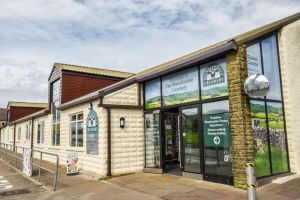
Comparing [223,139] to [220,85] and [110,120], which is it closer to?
[220,85]

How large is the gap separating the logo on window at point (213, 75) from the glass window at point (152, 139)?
2.71 meters

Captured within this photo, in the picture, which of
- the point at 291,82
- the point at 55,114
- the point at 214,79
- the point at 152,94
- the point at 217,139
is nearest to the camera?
the point at 217,139

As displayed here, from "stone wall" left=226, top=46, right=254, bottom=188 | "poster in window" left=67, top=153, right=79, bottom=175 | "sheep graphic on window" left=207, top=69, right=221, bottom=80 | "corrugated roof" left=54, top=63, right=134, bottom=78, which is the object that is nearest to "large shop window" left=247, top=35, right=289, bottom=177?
"stone wall" left=226, top=46, right=254, bottom=188

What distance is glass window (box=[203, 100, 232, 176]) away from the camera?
7844 millimetres

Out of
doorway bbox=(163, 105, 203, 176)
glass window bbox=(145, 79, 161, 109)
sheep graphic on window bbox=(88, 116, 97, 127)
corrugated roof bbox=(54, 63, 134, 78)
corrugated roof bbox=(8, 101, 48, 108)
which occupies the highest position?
corrugated roof bbox=(54, 63, 134, 78)

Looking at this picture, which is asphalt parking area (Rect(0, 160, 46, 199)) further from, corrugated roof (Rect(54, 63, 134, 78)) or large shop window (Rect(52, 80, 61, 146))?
corrugated roof (Rect(54, 63, 134, 78))

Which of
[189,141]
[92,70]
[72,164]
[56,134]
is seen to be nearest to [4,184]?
[72,164]

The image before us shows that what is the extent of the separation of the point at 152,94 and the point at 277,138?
4.73 metres

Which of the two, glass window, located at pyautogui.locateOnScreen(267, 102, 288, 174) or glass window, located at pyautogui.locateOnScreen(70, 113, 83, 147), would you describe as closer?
glass window, located at pyautogui.locateOnScreen(267, 102, 288, 174)

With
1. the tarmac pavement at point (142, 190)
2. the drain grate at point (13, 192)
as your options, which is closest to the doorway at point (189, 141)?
the tarmac pavement at point (142, 190)

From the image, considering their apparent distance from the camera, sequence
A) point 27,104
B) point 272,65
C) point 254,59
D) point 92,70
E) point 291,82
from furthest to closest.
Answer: point 27,104, point 92,70, point 291,82, point 272,65, point 254,59

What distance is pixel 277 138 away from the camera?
8.54m

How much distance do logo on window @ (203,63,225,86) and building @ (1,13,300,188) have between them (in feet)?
0.10

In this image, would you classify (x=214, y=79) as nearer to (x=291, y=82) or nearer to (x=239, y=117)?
(x=239, y=117)
